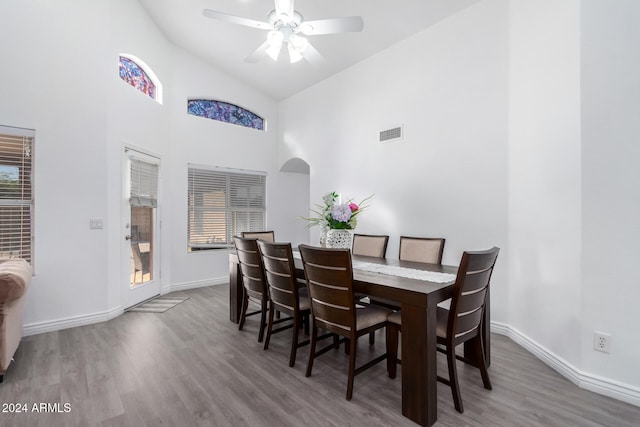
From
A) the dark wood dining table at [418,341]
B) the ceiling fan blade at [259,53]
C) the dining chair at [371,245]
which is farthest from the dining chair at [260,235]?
the dark wood dining table at [418,341]

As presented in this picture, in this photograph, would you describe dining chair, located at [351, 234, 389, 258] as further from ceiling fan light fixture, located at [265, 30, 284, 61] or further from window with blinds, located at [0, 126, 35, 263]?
window with blinds, located at [0, 126, 35, 263]

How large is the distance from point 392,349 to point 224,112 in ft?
16.5

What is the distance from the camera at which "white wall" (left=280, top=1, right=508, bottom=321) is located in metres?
3.13

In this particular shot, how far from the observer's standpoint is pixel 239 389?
208cm

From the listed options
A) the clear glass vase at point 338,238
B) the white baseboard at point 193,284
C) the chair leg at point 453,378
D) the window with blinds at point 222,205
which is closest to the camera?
the chair leg at point 453,378

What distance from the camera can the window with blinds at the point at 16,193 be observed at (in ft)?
9.64

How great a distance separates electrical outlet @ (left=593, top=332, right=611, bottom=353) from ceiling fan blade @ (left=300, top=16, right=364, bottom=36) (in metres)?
2.96

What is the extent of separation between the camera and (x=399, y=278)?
209cm

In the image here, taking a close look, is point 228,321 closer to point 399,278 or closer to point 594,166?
point 399,278

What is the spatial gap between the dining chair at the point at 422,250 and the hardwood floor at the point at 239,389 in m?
0.88

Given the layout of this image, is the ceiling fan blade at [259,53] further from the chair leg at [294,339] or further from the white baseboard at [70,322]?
the white baseboard at [70,322]

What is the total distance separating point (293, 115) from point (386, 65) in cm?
224

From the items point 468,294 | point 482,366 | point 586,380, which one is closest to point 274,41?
point 468,294

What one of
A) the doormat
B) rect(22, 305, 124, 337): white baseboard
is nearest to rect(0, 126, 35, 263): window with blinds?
rect(22, 305, 124, 337): white baseboard
